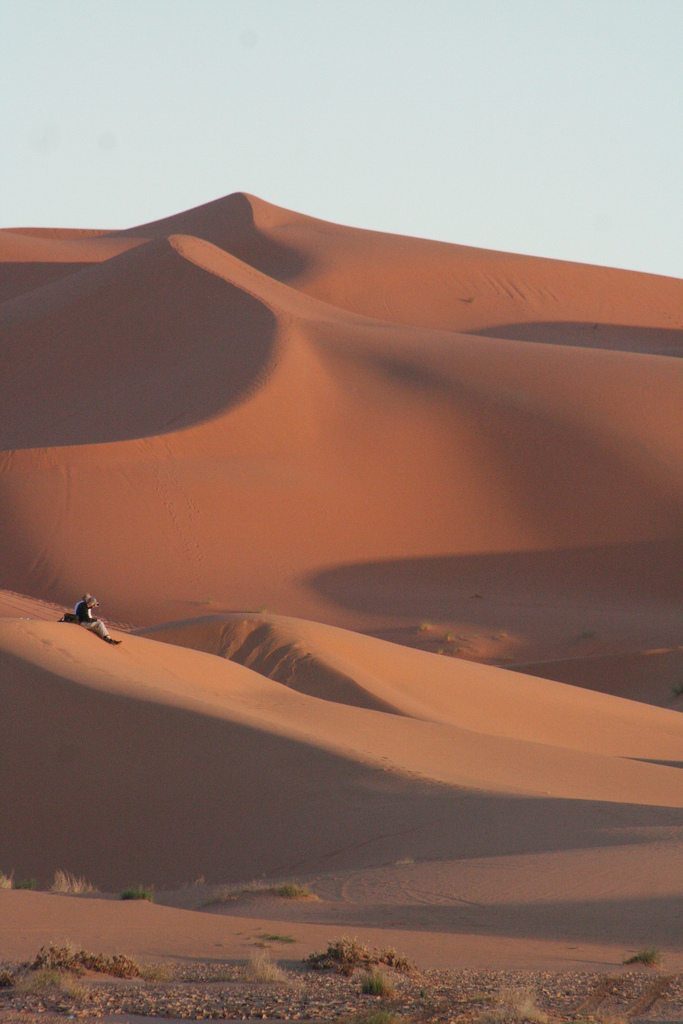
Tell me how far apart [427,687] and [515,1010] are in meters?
14.0

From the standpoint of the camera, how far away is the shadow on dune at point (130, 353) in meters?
37.1

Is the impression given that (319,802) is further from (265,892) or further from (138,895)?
(138,895)

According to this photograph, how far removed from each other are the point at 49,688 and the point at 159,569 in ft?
49.9

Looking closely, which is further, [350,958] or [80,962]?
[350,958]

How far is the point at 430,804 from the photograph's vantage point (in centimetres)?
1177

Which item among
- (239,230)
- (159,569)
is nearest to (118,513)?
(159,569)

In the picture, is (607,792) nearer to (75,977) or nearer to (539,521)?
(75,977)

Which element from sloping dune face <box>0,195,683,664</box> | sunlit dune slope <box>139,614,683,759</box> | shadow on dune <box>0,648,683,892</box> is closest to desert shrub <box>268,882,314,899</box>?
shadow on dune <box>0,648,683,892</box>

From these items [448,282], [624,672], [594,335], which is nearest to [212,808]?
[624,672]

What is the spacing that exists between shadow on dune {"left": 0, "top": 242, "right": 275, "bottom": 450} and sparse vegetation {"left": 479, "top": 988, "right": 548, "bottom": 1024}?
1135 inches

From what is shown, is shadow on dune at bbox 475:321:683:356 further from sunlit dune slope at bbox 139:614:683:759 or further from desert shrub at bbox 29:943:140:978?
desert shrub at bbox 29:943:140:978

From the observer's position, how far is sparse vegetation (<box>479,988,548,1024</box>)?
20.2 feet

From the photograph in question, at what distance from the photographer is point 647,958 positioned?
7.73m

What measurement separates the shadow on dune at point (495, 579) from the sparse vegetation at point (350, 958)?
2102 cm
